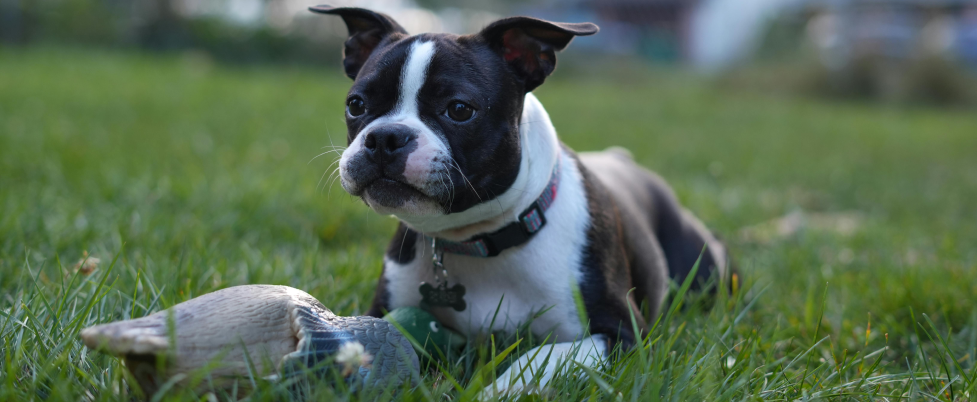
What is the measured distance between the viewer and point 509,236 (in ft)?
7.13

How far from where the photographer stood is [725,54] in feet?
122

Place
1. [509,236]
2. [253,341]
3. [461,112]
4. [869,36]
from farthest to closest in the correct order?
[869,36], [509,236], [461,112], [253,341]

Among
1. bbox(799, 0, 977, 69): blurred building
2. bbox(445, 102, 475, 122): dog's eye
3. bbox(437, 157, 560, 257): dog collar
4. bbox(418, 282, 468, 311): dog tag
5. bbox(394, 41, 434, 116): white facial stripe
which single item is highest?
bbox(394, 41, 434, 116): white facial stripe

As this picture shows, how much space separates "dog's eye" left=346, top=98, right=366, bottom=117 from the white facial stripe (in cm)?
14

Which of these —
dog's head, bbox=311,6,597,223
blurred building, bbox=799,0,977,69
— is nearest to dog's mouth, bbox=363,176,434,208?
dog's head, bbox=311,6,597,223

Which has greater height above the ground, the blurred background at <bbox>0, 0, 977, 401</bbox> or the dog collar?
the dog collar

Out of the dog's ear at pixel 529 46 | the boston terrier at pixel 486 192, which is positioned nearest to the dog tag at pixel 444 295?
the boston terrier at pixel 486 192

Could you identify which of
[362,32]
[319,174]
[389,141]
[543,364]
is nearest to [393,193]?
[389,141]

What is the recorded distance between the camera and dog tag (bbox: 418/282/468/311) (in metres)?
2.22

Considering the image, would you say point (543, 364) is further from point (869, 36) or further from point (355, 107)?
point (869, 36)

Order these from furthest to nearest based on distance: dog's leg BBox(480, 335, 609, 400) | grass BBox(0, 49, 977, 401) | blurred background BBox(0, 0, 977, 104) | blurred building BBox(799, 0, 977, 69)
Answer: blurred building BBox(799, 0, 977, 69) < blurred background BBox(0, 0, 977, 104) < grass BBox(0, 49, 977, 401) < dog's leg BBox(480, 335, 609, 400)

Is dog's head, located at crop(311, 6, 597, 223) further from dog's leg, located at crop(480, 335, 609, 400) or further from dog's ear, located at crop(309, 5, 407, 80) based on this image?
dog's leg, located at crop(480, 335, 609, 400)

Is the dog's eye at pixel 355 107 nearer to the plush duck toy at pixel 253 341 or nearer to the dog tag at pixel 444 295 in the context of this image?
the dog tag at pixel 444 295

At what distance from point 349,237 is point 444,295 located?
1.52m
